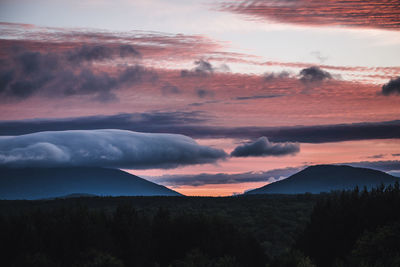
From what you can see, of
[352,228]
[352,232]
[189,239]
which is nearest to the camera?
[352,232]

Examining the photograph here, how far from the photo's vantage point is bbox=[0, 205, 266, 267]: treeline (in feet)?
188

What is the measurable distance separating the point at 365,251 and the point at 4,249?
36649 millimetres

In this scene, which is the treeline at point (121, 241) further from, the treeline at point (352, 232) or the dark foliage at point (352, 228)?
the dark foliage at point (352, 228)

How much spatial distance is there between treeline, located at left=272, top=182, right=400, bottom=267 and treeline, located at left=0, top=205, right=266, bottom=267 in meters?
6.08

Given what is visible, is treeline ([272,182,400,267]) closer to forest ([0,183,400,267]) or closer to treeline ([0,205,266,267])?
forest ([0,183,400,267])

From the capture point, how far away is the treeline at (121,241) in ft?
188

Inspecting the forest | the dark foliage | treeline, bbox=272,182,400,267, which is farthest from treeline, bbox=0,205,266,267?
the dark foliage

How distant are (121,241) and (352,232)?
26171mm

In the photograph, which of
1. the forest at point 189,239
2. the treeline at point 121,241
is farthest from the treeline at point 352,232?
the treeline at point 121,241

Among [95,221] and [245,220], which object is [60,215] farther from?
[245,220]

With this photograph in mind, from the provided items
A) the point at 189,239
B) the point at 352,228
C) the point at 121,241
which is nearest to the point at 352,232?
the point at 352,228

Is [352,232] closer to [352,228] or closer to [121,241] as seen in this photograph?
[352,228]

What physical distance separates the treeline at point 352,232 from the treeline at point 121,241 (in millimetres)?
6084

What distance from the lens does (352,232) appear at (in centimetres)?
6109
